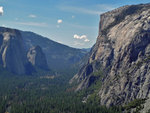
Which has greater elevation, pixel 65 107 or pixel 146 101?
pixel 146 101

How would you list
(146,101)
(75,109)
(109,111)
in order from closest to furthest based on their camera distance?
1. (146,101)
2. (109,111)
3. (75,109)

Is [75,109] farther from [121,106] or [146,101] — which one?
[146,101]

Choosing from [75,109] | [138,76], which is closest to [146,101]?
[138,76]

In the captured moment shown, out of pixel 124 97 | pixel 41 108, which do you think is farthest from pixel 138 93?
pixel 41 108

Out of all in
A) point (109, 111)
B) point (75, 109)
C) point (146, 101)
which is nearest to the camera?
point (146, 101)

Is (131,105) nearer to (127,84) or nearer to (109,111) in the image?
(109,111)

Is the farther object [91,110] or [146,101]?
[91,110]

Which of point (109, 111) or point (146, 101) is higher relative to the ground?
point (146, 101)

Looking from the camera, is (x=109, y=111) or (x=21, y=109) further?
(x=21, y=109)

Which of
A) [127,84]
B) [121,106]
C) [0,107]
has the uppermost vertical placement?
[127,84]
